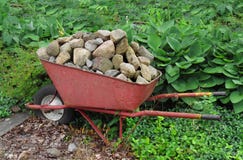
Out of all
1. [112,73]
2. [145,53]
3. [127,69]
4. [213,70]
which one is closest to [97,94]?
[112,73]

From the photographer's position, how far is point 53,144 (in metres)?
3.45

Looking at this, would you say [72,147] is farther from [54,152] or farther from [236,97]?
[236,97]

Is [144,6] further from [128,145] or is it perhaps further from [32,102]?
[128,145]

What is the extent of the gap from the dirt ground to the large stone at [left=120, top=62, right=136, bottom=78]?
1.93ft

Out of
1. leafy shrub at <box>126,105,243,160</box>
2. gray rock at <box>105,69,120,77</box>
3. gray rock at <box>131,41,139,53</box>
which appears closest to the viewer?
leafy shrub at <box>126,105,243,160</box>

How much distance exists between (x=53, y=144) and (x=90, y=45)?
2.98 feet

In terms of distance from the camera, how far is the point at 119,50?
3322 millimetres

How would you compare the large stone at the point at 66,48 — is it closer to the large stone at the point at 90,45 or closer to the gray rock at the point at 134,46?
the large stone at the point at 90,45

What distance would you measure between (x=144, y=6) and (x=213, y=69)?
1992 mm

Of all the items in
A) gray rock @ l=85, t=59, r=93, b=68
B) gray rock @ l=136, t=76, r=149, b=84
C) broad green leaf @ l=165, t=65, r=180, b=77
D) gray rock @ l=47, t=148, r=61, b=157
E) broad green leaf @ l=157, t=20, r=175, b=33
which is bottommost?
gray rock @ l=47, t=148, r=61, b=157

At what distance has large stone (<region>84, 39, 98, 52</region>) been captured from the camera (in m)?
3.35

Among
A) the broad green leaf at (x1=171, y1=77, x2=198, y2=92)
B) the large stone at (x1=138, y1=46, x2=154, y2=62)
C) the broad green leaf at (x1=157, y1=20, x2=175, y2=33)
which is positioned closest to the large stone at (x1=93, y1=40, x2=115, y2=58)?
the large stone at (x1=138, y1=46, x2=154, y2=62)

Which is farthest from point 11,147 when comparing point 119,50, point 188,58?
point 188,58

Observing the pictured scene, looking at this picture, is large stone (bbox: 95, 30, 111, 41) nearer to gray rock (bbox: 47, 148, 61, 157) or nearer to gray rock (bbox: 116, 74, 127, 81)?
Result: gray rock (bbox: 116, 74, 127, 81)
